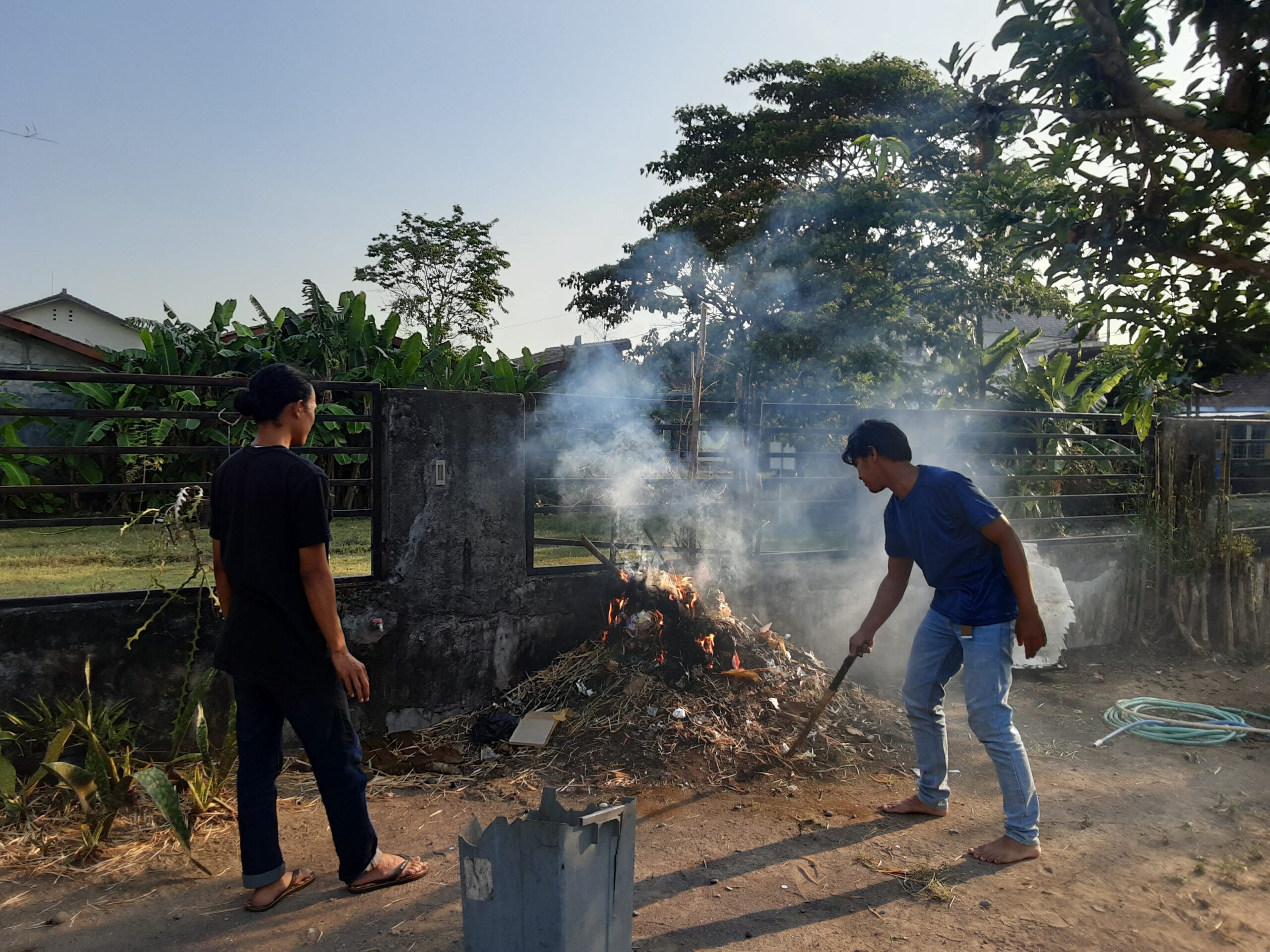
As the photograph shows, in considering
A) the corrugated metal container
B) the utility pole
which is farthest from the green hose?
the corrugated metal container

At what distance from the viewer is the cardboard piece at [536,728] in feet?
16.4

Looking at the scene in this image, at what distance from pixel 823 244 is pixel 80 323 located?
26787 millimetres

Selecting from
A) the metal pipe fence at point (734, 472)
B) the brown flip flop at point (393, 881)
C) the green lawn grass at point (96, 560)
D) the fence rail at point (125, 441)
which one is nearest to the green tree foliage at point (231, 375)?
the fence rail at point (125, 441)

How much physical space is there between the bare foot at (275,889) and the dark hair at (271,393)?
1836 millimetres

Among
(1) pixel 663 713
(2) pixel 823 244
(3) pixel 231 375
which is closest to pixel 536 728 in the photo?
(1) pixel 663 713

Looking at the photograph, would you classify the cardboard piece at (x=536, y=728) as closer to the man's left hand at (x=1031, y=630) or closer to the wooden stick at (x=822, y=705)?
the wooden stick at (x=822, y=705)

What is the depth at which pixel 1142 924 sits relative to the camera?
3.29 metres

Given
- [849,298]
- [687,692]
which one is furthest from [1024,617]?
[849,298]

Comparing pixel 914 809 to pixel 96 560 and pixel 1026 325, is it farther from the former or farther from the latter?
pixel 1026 325

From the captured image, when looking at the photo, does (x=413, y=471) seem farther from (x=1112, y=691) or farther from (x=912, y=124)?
(x=912, y=124)

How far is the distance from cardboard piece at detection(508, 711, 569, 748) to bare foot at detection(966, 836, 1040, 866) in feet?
7.82

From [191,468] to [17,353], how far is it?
21.9 ft

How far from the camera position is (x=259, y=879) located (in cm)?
328

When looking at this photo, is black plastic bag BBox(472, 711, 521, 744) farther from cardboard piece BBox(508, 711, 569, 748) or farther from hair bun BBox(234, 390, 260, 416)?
hair bun BBox(234, 390, 260, 416)
